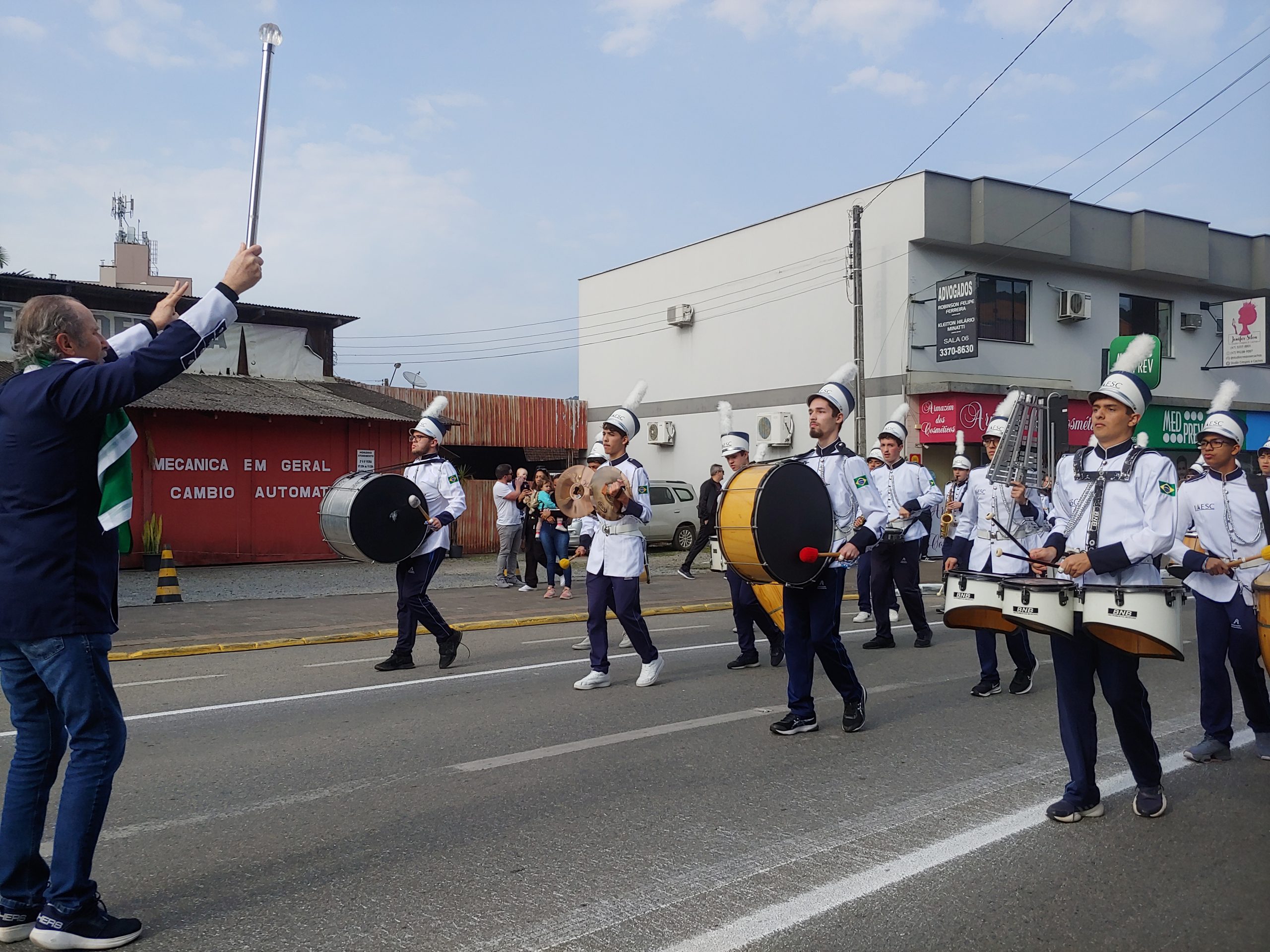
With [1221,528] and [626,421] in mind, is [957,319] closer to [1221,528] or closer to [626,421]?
[626,421]

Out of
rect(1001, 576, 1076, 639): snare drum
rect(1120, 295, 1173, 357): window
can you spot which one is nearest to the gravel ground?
rect(1001, 576, 1076, 639): snare drum

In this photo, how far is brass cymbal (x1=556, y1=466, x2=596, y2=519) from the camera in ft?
27.2

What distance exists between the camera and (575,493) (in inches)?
333

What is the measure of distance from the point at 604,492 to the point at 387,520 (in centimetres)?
186

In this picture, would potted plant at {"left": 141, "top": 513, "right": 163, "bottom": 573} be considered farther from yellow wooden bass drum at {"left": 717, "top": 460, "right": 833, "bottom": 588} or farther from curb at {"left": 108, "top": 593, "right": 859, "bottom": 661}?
yellow wooden bass drum at {"left": 717, "top": 460, "right": 833, "bottom": 588}

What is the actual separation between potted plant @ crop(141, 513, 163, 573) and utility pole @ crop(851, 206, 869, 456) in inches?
544

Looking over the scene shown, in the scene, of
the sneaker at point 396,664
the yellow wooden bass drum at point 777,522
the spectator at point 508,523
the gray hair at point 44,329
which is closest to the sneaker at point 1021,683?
the yellow wooden bass drum at point 777,522

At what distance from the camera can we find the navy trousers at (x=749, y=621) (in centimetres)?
923

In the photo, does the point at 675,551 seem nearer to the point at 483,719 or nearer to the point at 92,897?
the point at 483,719

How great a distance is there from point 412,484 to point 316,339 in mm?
15150

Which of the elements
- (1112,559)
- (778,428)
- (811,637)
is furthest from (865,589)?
(778,428)

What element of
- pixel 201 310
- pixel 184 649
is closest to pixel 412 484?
pixel 184 649

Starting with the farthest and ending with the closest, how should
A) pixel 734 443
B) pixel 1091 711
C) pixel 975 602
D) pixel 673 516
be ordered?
pixel 673 516
pixel 734 443
pixel 975 602
pixel 1091 711

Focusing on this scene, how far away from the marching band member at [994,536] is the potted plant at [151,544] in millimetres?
14341
